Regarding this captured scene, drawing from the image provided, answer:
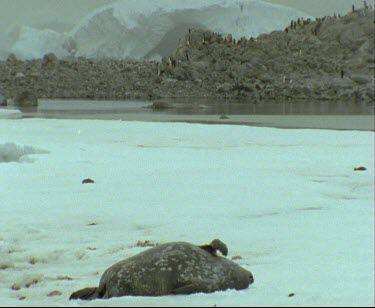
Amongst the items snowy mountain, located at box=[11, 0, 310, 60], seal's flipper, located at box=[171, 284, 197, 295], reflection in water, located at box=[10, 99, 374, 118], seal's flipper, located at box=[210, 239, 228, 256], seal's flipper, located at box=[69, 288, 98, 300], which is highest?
snowy mountain, located at box=[11, 0, 310, 60]

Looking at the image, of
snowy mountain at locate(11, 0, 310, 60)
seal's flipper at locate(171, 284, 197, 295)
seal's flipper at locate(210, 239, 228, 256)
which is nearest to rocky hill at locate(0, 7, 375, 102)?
snowy mountain at locate(11, 0, 310, 60)

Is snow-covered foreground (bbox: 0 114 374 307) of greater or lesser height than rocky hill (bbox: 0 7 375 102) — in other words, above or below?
below

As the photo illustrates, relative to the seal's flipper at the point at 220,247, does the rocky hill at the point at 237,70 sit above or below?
above

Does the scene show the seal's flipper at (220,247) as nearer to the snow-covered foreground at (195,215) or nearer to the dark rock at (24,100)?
the snow-covered foreground at (195,215)

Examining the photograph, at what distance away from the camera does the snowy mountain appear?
111625 mm

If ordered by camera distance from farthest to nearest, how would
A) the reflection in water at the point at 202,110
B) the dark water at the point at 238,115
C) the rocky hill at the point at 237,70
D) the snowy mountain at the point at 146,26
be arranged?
the snowy mountain at the point at 146,26 < the rocky hill at the point at 237,70 < the reflection in water at the point at 202,110 < the dark water at the point at 238,115

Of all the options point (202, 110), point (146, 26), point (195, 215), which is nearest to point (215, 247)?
point (195, 215)

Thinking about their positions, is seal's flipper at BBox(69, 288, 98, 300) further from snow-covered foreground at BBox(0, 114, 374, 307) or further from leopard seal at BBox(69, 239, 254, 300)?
snow-covered foreground at BBox(0, 114, 374, 307)

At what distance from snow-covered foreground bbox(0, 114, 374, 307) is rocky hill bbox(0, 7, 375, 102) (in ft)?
173

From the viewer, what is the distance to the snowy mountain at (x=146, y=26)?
111625 mm

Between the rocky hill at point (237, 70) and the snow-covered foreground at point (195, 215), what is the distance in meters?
52.6

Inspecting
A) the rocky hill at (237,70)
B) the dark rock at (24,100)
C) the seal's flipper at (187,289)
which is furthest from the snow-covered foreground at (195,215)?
the rocky hill at (237,70)

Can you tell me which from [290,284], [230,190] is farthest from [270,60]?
[290,284]

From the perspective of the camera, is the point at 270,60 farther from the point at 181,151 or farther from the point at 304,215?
the point at 304,215
